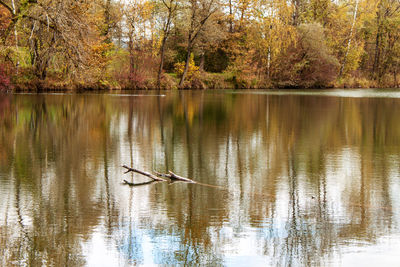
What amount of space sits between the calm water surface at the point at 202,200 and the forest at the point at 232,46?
27.5 m

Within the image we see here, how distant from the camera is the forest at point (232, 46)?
4847 centimetres

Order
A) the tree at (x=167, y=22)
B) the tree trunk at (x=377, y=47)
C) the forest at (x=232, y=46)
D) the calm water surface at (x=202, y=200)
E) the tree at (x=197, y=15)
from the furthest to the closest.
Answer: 1. the tree trunk at (x=377, y=47)
2. the tree at (x=197, y=15)
3. the tree at (x=167, y=22)
4. the forest at (x=232, y=46)
5. the calm water surface at (x=202, y=200)

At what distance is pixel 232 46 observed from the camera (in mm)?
59688

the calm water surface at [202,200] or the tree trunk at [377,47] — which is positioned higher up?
the tree trunk at [377,47]

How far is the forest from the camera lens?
48.5m

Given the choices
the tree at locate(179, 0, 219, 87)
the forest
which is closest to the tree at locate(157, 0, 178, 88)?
the forest

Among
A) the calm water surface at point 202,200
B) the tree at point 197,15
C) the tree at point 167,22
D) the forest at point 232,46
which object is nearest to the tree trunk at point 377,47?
the forest at point 232,46

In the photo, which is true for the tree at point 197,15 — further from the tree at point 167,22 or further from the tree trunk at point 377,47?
the tree trunk at point 377,47

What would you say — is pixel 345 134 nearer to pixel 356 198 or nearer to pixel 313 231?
pixel 356 198

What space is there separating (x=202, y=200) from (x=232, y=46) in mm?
53353

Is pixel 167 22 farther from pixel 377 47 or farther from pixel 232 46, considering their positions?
pixel 377 47

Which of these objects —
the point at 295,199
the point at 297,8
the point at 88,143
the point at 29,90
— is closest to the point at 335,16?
the point at 297,8

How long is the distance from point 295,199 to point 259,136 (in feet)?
25.7

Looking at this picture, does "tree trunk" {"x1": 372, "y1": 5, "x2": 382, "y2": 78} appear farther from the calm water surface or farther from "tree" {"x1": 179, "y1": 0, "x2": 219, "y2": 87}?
the calm water surface
